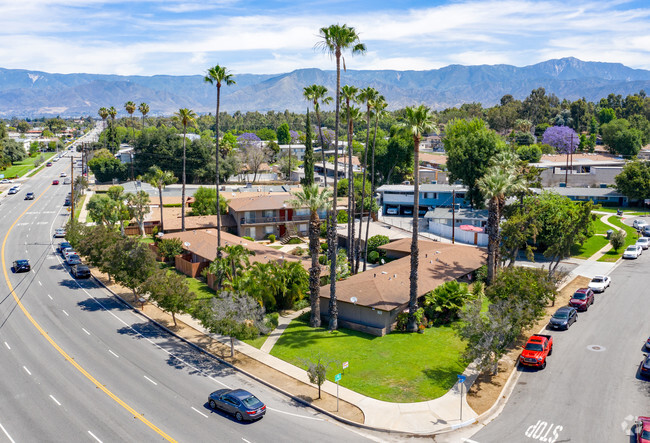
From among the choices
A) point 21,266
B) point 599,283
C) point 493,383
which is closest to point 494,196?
point 599,283

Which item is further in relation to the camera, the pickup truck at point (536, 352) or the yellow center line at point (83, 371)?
the pickup truck at point (536, 352)

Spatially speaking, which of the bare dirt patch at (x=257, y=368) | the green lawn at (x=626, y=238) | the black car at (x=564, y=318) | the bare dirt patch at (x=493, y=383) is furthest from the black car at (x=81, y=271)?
the green lawn at (x=626, y=238)

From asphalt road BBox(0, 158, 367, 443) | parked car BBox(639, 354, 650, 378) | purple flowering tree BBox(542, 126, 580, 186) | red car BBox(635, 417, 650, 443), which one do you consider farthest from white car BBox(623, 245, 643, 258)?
purple flowering tree BBox(542, 126, 580, 186)

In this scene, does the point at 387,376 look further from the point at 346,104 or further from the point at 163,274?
the point at 346,104

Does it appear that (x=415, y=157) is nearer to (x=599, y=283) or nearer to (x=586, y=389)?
(x=586, y=389)

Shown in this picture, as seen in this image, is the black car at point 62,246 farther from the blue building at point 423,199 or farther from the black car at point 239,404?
the black car at point 239,404

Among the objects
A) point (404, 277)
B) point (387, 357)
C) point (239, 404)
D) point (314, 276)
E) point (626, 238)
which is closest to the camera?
point (239, 404)

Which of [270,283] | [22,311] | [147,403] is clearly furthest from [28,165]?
[147,403]
